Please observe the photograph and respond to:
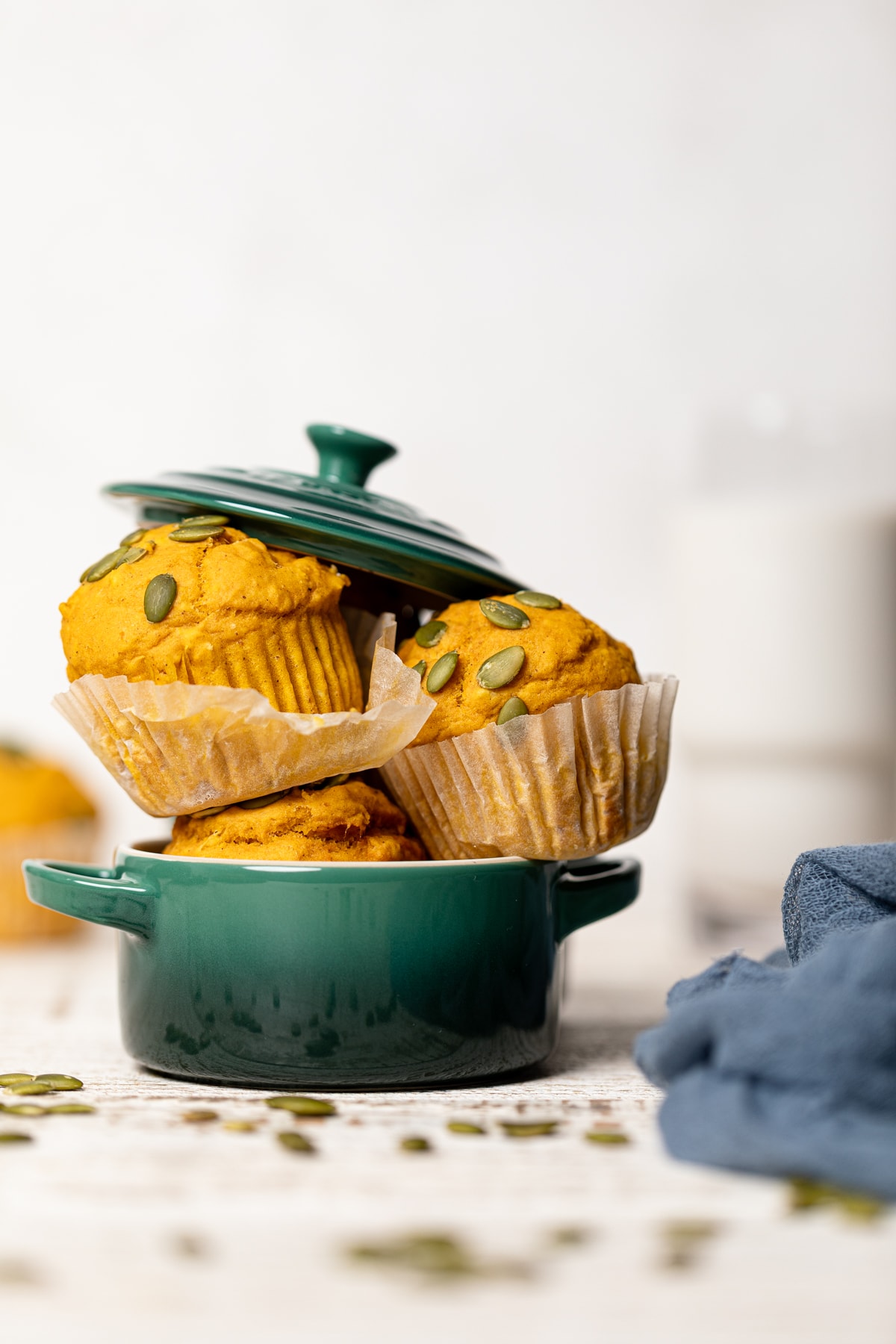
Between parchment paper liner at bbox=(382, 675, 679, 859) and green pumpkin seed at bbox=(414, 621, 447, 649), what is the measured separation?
0.07 meters

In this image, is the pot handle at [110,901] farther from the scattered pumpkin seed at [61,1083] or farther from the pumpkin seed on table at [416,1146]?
the pumpkin seed on table at [416,1146]

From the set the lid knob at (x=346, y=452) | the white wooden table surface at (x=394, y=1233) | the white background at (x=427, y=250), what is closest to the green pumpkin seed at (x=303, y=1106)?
the white wooden table surface at (x=394, y=1233)

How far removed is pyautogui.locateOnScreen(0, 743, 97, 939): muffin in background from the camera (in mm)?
1422

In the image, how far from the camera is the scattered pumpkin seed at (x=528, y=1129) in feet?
2.11

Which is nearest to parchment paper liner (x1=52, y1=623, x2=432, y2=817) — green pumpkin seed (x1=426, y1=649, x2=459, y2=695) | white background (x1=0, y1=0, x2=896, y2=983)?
green pumpkin seed (x1=426, y1=649, x2=459, y2=695)

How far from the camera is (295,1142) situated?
23.9 inches

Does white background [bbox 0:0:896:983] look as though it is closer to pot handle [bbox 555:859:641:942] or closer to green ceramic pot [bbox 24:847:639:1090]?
pot handle [bbox 555:859:641:942]

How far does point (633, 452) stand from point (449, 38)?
63cm

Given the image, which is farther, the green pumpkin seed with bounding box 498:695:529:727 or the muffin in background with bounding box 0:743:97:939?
the muffin in background with bounding box 0:743:97:939

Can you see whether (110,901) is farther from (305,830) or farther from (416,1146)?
(416,1146)

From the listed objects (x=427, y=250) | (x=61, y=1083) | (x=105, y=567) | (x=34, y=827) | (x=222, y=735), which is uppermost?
(x=427, y=250)

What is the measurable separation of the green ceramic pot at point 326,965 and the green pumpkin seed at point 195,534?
192 millimetres

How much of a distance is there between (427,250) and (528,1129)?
138 centimetres

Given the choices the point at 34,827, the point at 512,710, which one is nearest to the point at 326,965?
the point at 512,710
